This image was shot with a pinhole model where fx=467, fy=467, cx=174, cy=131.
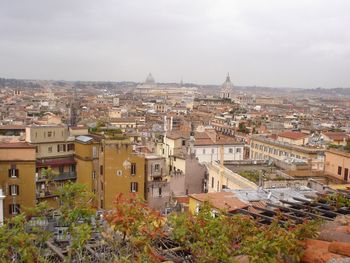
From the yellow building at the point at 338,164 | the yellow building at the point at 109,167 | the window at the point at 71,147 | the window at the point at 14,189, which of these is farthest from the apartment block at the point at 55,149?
the yellow building at the point at 338,164

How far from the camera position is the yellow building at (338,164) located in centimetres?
2680

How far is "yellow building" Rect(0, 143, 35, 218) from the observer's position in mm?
23484

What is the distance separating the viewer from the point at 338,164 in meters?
27.5

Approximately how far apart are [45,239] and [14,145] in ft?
62.0

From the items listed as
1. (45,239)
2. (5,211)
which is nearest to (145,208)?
(45,239)

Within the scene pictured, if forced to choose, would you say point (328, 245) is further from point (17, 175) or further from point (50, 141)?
point (50, 141)

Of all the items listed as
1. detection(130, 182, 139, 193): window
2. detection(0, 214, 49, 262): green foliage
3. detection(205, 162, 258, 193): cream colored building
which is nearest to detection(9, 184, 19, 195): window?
detection(130, 182, 139, 193): window

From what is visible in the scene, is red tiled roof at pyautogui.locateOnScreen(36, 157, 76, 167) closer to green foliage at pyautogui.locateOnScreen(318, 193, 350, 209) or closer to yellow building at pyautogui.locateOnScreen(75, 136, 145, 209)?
yellow building at pyautogui.locateOnScreen(75, 136, 145, 209)

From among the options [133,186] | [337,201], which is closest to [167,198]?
[133,186]

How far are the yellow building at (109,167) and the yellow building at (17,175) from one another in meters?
3.67

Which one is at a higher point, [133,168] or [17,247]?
[17,247]

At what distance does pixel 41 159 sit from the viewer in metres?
27.4

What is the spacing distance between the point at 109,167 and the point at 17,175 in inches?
202

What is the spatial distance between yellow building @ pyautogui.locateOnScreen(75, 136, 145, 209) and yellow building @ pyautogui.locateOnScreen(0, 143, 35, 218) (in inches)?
144
